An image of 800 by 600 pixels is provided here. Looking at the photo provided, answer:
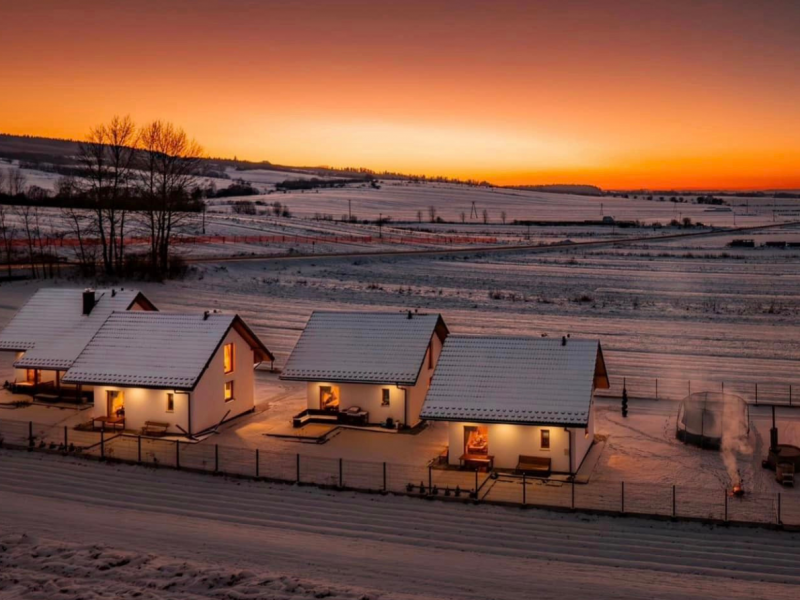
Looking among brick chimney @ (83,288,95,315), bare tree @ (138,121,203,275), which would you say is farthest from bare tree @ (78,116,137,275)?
brick chimney @ (83,288,95,315)

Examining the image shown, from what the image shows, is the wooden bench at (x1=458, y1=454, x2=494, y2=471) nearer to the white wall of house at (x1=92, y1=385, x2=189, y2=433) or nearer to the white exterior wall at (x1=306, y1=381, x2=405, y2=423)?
the white exterior wall at (x1=306, y1=381, x2=405, y2=423)

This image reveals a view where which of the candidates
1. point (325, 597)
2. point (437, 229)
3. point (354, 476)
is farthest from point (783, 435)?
point (437, 229)

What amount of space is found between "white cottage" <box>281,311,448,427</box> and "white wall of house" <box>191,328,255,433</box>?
1.89 m

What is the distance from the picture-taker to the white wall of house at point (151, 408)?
30.0 meters

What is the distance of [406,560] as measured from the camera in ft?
60.7

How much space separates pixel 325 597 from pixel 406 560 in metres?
2.91

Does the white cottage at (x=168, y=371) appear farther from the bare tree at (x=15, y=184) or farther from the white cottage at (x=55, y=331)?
the bare tree at (x=15, y=184)

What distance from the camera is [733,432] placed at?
28141 mm

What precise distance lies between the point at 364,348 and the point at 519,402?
26.2 ft

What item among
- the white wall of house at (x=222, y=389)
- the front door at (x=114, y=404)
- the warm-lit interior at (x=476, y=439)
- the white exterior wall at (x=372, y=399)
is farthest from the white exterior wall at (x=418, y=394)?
the front door at (x=114, y=404)

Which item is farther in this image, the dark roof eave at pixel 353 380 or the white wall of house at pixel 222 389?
the dark roof eave at pixel 353 380

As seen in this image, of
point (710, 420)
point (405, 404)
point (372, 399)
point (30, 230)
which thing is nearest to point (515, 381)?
point (405, 404)

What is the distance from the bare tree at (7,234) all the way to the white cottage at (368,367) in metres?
42.3

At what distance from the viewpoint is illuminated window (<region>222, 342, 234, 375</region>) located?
105 feet
